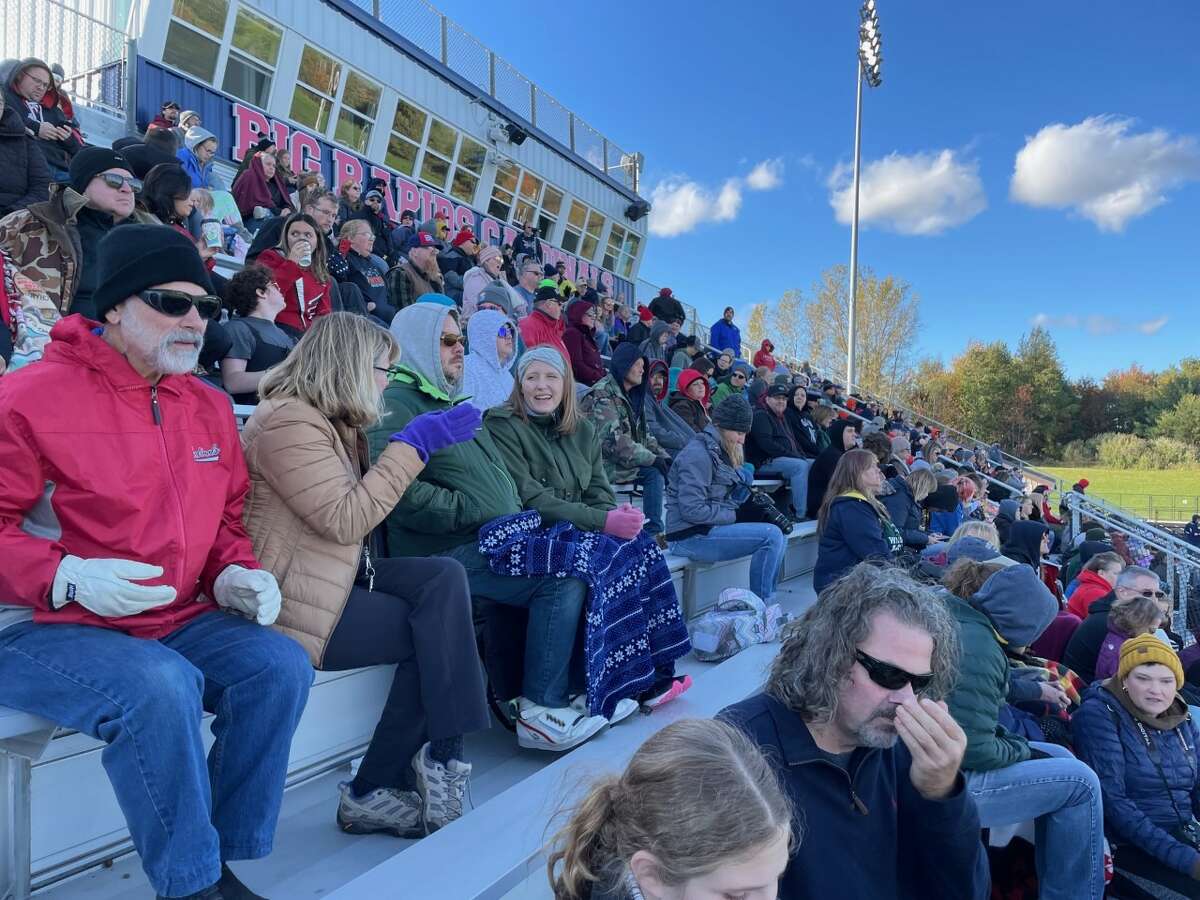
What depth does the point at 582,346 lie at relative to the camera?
7.43m

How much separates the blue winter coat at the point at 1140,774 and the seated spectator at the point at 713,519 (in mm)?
2097

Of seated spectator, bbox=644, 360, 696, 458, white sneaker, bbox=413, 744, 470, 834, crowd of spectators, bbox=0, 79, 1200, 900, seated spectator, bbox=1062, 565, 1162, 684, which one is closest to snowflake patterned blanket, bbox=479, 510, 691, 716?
crowd of spectators, bbox=0, 79, 1200, 900

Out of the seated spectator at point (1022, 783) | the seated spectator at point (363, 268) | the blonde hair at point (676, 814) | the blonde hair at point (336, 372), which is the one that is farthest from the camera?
the seated spectator at point (363, 268)

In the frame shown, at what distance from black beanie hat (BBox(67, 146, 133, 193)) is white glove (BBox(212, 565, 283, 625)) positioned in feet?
8.03

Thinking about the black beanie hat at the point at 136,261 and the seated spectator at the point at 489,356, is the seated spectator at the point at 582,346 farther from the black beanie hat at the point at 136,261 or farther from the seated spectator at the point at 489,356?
the black beanie hat at the point at 136,261

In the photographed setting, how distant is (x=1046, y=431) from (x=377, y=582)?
50.4 metres

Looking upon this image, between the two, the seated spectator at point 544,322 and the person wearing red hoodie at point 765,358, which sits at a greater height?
the person wearing red hoodie at point 765,358

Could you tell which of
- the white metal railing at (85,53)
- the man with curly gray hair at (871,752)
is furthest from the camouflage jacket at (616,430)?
the white metal railing at (85,53)

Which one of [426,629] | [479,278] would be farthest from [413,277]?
[426,629]

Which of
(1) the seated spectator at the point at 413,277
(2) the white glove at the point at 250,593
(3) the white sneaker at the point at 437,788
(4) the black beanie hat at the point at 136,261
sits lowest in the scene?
(3) the white sneaker at the point at 437,788

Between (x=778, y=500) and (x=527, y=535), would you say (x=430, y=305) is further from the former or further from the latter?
(x=778, y=500)

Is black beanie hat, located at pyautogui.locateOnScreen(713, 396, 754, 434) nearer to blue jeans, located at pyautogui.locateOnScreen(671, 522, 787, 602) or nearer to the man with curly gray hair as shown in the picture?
blue jeans, located at pyautogui.locateOnScreen(671, 522, 787, 602)

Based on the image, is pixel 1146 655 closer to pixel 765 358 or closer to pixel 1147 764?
pixel 1147 764

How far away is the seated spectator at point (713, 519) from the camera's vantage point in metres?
5.06
